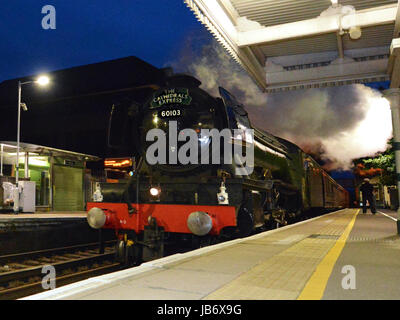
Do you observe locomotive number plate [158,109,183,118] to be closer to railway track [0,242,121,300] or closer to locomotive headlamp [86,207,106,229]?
locomotive headlamp [86,207,106,229]

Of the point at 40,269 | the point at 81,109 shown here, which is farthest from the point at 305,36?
the point at 81,109

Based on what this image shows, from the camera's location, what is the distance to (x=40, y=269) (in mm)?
6648

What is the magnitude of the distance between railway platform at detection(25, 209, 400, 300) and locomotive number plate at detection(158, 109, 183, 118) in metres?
2.70

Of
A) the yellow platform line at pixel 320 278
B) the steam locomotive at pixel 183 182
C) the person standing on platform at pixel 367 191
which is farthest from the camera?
the person standing on platform at pixel 367 191

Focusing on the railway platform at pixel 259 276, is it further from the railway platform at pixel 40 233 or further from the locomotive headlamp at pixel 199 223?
the railway platform at pixel 40 233

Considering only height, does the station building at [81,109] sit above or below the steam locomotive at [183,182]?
above

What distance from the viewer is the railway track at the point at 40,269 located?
5797mm

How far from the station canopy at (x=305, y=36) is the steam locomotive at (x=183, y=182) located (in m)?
1.19

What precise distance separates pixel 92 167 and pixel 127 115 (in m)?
21.5

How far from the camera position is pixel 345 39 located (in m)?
7.06

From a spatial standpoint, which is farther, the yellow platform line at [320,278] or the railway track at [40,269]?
the railway track at [40,269]

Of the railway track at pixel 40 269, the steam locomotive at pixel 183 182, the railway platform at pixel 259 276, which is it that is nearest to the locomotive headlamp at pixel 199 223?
the steam locomotive at pixel 183 182

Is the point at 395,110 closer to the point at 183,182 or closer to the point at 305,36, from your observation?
the point at 305,36
